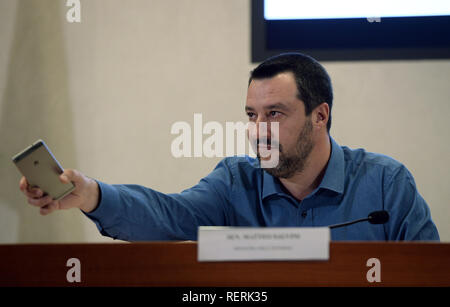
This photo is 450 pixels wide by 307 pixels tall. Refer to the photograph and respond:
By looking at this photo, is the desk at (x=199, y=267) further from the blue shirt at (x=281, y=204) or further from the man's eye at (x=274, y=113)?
the man's eye at (x=274, y=113)

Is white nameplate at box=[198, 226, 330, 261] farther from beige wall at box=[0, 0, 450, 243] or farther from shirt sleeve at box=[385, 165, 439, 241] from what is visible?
beige wall at box=[0, 0, 450, 243]

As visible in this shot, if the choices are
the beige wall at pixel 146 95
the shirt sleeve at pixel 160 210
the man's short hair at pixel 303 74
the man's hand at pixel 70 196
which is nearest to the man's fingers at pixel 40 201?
the man's hand at pixel 70 196

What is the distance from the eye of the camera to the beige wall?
2031 millimetres

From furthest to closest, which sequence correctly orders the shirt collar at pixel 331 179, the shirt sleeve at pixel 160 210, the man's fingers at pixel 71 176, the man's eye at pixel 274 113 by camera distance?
the man's eye at pixel 274 113 → the shirt collar at pixel 331 179 → the shirt sleeve at pixel 160 210 → the man's fingers at pixel 71 176

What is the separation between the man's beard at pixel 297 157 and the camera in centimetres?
146

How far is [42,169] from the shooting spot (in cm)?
87

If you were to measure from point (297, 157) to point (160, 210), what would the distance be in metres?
0.49

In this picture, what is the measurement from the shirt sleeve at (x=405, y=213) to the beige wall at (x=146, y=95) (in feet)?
2.14

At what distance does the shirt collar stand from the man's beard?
3cm

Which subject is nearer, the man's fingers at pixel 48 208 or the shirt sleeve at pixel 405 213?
the man's fingers at pixel 48 208

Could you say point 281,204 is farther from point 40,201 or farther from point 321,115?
point 40,201

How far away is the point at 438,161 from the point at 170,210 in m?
1.31
